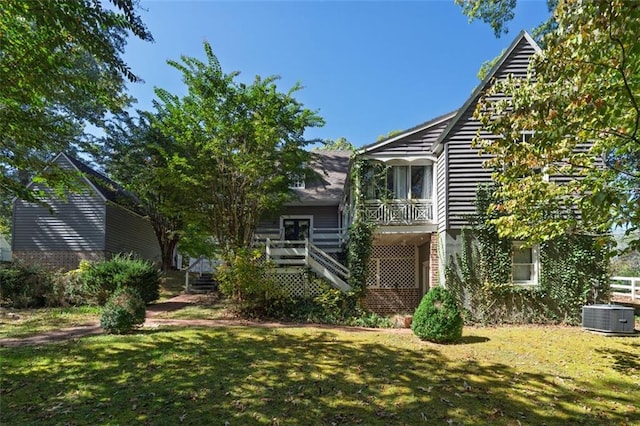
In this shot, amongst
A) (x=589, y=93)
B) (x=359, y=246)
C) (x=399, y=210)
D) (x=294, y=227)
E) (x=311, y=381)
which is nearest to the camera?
(x=589, y=93)

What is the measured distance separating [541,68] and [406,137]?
834 centimetres

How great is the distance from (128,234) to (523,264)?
64.4 feet

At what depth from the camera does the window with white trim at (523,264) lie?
1201 cm

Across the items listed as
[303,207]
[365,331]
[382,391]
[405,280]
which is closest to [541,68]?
[382,391]

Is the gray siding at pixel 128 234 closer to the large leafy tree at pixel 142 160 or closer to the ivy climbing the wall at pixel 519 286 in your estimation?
the large leafy tree at pixel 142 160

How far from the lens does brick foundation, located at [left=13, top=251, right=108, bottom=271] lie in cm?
1789

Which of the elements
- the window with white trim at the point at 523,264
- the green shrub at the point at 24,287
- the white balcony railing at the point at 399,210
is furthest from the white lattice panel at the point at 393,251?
the green shrub at the point at 24,287

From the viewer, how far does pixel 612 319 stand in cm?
Result: 998

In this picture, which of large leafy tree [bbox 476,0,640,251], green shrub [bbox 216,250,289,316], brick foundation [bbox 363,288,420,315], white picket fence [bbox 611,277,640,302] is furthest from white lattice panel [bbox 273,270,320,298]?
white picket fence [bbox 611,277,640,302]

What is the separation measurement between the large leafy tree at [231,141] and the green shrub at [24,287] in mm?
6108

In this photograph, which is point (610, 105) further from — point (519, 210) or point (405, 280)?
point (405, 280)

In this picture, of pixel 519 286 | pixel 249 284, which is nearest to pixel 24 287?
pixel 249 284

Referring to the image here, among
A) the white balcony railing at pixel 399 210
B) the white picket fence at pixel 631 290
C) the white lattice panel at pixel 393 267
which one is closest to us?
the white balcony railing at pixel 399 210

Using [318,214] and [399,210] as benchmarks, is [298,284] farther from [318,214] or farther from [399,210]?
[318,214]
